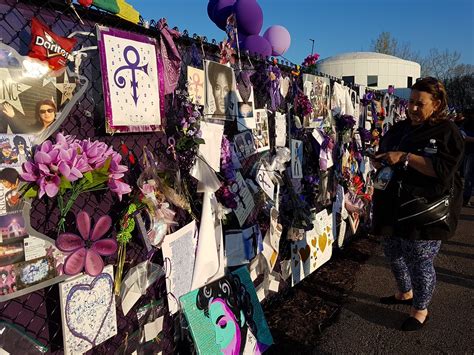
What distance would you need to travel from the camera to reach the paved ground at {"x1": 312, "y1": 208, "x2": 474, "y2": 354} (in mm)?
2947

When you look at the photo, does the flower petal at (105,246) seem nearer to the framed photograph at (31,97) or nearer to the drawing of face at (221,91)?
the framed photograph at (31,97)

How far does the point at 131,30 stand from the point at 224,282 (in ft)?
5.83

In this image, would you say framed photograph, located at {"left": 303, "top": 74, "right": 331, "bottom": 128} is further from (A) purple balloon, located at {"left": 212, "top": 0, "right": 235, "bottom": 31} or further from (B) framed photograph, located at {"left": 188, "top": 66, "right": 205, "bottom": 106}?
(B) framed photograph, located at {"left": 188, "top": 66, "right": 205, "bottom": 106}

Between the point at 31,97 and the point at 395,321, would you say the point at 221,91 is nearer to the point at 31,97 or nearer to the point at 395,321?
the point at 31,97

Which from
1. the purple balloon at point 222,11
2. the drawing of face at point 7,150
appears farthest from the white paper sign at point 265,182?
the purple balloon at point 222,11

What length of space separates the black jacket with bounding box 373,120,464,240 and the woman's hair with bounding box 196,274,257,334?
1208 millimetres

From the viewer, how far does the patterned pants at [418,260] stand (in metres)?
2.90

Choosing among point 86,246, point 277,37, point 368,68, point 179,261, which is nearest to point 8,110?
point 86,246

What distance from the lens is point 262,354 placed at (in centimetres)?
293

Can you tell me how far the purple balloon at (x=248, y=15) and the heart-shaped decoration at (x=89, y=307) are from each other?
334 centimetres

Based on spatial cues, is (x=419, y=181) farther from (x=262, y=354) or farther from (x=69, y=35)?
(x=69, y=35)

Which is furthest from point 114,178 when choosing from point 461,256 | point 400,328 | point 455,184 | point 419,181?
point 461,256

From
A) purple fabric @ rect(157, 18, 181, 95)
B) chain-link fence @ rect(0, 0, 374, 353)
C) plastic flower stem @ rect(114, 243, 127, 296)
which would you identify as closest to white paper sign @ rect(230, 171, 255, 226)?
chain-link fence @ rect(0, 0, 374, 353)

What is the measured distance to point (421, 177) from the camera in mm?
2801
